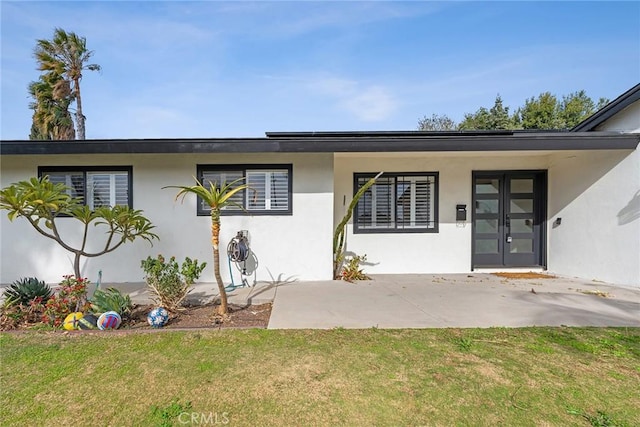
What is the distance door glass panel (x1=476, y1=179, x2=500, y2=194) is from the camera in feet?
23.4

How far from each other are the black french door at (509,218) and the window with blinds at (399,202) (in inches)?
44.1

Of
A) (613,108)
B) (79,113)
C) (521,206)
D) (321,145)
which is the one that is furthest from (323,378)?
(79,113)

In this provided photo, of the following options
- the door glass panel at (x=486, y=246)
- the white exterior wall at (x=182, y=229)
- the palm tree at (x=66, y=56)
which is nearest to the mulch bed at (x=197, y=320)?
the white exterior wall at (x=182, y=229)

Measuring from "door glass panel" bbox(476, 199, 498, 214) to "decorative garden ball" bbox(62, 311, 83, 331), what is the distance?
7.58m

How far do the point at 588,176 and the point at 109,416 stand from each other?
828 cm

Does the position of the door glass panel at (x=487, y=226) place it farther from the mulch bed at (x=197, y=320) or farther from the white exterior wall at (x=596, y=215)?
the mulch bed at (x=197, y=320)

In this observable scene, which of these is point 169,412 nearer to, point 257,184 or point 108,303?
point 108,303

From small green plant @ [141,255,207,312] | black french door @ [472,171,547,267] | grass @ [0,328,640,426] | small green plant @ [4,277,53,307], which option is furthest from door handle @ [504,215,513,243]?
small green plant @ [4,277,53,307]

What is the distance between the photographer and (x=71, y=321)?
11.4 ft

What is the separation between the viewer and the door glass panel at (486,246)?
23.4 ft

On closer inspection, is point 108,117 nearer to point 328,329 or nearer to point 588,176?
point 328,329

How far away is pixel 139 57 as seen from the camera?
9539mm

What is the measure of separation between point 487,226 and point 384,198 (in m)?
2.54

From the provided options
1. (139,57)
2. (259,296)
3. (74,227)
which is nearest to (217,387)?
(259,296)
